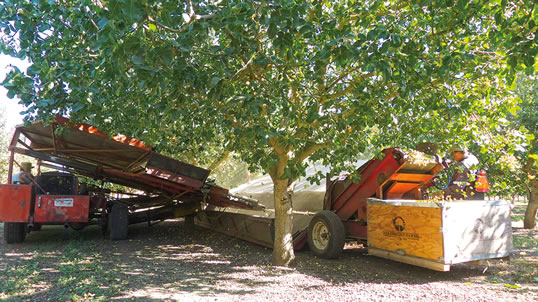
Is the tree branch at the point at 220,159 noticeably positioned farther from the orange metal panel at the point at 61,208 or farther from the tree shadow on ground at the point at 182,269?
the orange metal panel at the point at 61,208

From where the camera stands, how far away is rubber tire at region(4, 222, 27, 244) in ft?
30.5

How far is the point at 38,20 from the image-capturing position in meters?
5.32

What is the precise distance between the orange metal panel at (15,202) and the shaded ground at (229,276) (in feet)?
2.37

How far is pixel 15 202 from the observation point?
880 cm

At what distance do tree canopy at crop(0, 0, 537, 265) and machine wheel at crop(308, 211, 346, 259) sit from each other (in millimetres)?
899

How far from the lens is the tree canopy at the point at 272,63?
157 inches

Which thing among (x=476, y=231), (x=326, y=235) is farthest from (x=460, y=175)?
(x=326, y=235)

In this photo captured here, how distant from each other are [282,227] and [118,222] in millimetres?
5104

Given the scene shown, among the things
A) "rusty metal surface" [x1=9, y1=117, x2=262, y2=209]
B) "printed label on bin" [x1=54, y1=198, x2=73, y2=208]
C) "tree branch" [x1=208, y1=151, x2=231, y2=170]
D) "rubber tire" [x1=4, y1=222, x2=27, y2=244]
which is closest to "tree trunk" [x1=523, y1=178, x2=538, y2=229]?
"rusty metal surface" [x1=9, y1=117, x2=262, y2=209]

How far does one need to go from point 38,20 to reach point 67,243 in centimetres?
626

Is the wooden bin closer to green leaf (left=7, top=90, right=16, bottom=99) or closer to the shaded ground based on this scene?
the shaded ground

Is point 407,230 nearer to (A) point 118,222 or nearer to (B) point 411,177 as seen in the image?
(B) point 411,177

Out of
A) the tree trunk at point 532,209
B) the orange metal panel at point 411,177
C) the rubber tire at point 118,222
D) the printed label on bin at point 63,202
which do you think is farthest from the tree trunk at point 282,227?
the tree trunk at point 532,209

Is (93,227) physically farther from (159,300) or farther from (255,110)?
(255,110)
